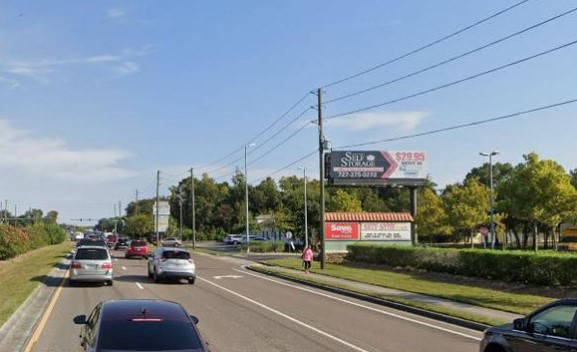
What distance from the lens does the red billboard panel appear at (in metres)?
54.7

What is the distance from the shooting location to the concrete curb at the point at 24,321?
12375mm

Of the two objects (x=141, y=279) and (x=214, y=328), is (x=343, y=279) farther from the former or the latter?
(x=214, y=328)

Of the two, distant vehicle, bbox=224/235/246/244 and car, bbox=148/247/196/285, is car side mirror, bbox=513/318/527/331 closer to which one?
car, bbox=148/247/196/285

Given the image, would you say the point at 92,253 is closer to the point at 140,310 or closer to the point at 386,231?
the point at 140,310

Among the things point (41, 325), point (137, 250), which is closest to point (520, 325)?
point (41, 325)

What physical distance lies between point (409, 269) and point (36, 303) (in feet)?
71.8

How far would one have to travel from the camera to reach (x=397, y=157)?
7281 cm

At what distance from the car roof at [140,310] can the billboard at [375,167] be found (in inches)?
2428

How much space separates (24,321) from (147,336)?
1026 centimetres

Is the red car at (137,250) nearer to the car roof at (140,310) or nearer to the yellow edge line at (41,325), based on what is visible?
the yellow edge line at (41,325)

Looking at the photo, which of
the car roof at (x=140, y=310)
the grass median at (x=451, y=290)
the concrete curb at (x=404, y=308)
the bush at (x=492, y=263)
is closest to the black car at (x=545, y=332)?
the car roof at (x=140, y=310)

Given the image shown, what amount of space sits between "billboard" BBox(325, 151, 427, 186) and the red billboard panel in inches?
573

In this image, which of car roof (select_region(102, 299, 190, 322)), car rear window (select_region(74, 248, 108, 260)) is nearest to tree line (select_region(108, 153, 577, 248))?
car rear window (select_region(74, 248, 108, 260))

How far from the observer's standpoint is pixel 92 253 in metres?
26.3
